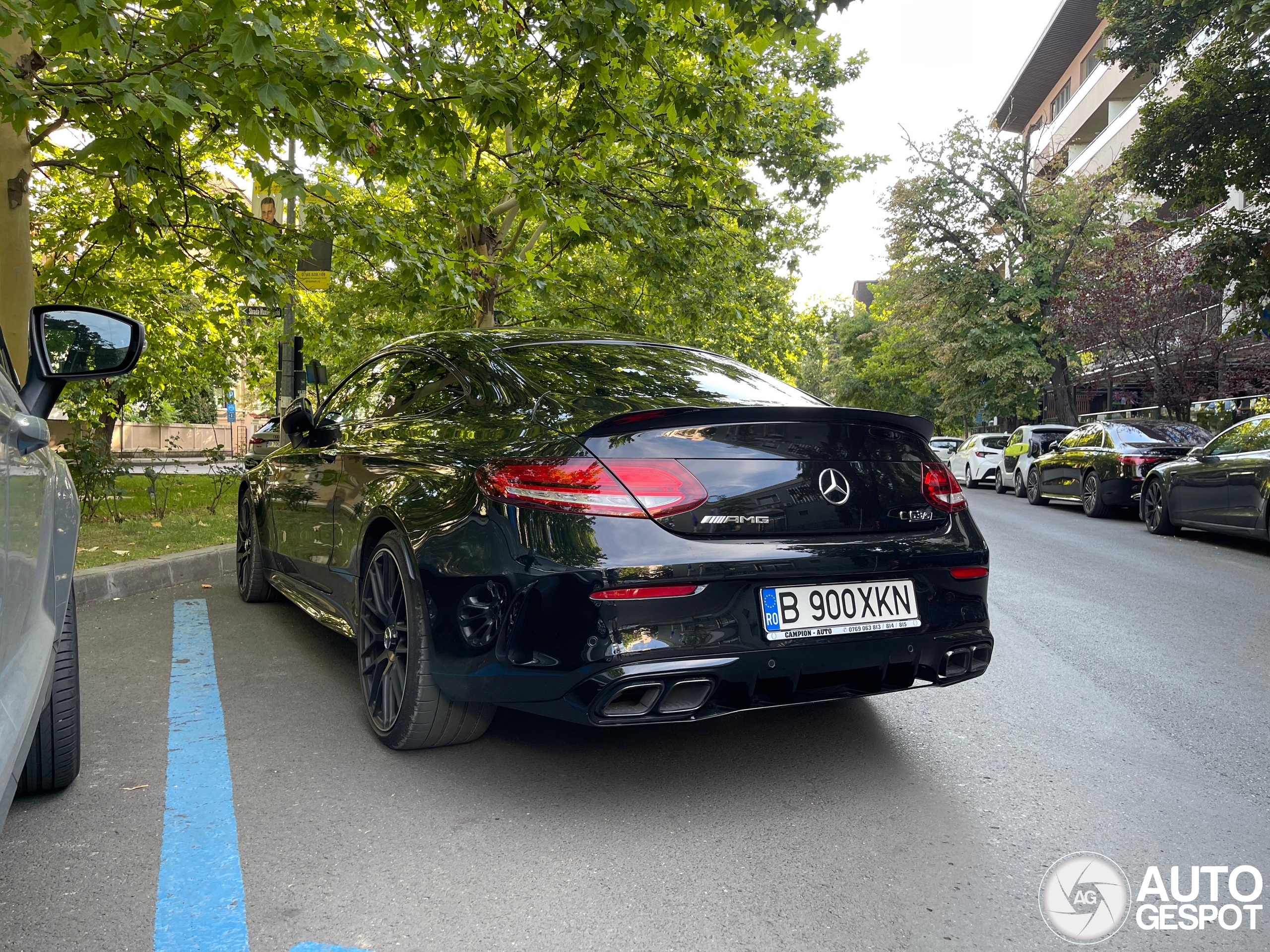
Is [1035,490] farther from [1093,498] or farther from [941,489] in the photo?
[941,489]

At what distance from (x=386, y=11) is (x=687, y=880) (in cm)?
840

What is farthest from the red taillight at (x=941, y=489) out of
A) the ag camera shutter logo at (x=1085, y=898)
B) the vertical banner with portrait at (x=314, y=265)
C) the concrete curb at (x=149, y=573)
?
the vertical banner with portrait at (x=314, y=265)

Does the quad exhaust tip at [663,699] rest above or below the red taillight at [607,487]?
below

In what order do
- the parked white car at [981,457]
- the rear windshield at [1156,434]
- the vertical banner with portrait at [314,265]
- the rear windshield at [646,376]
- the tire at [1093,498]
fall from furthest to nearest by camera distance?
the parked white car at [981,457] → the tire at [1093,498] → the rear windshield at [1156,434] → the vertical banner with portrait at [314,265] → the rear windshield at [646,376]

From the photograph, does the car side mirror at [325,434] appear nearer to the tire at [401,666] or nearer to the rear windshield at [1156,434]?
the tire at [401,666]

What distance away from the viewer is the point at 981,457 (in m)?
26.6

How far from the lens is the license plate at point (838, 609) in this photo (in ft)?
10.1

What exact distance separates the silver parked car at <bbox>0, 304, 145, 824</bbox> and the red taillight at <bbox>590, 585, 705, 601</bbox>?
4.54 feet

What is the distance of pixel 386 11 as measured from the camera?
890 centimetres

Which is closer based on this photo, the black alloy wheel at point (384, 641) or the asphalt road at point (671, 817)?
the asphalt road at point (671, 817)

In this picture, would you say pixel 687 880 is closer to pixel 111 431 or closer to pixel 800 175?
pixel 111 431

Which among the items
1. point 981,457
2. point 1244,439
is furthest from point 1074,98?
point 1244,439

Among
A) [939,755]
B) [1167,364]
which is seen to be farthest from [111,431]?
[1167,364]

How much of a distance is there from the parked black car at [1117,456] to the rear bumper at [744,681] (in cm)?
1281
